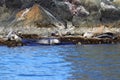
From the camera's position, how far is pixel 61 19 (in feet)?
174

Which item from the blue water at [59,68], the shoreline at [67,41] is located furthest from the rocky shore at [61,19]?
the blue water at [59,68]

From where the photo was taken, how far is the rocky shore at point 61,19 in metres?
46.8

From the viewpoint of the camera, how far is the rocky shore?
154 feet

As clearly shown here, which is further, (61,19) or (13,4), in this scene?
(13,4)

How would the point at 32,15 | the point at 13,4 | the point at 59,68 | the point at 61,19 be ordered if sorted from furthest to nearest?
the point at 13,4, the point at 61,19, the point at 32,15, the point at 59,68

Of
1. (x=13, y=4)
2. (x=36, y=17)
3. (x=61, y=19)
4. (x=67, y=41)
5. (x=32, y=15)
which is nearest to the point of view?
(x=67, y=41)

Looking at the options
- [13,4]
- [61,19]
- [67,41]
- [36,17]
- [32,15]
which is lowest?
[67,41]

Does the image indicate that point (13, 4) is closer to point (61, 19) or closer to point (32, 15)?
point (32, 15)

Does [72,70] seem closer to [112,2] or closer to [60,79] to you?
[60,79]

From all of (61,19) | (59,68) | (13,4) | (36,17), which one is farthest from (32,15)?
(59,68)

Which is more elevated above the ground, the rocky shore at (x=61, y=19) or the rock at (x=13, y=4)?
the rock at (x=13, y=4)

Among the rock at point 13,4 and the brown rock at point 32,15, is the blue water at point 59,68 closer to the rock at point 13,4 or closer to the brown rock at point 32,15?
the brown rock at point 32,15

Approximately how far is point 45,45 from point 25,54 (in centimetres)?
845

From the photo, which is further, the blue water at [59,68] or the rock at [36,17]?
the rock at [36,17]
